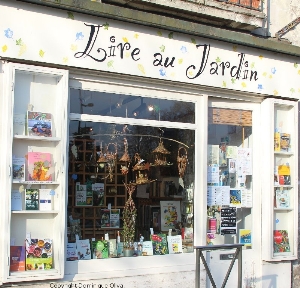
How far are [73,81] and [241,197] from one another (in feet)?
9.84

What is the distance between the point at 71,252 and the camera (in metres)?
6.04

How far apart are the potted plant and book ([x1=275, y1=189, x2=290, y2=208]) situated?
7.35 ft

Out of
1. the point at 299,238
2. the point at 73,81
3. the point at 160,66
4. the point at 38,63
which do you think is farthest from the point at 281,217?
the point at 38,63

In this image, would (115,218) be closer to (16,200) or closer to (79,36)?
(16,200)

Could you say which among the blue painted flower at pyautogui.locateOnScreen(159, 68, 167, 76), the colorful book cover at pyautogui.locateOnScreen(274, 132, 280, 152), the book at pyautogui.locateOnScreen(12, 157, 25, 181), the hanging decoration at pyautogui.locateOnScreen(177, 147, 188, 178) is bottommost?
the book at pyautogui.locateOnScreen(12, 157, 25, 181)

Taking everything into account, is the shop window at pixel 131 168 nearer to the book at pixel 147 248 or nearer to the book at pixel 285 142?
the book at pixel 147 248

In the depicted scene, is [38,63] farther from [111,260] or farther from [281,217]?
[281,217]

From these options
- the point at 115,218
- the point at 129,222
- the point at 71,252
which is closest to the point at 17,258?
the point at 71,252

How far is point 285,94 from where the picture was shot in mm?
7527

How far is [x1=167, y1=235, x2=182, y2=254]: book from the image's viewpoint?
266 inches

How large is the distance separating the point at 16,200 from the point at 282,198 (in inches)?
155

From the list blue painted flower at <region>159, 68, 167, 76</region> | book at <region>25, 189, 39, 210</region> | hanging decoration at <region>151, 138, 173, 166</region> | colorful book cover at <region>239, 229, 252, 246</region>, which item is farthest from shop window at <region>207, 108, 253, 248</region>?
book at <region>25, 189, 39, 210</region>

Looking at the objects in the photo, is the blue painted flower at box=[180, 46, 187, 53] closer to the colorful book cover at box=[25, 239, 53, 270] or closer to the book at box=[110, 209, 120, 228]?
the book at box=[110, 209, 120, 228]

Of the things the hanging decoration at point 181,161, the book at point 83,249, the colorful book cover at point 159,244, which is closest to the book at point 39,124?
the book at point 83,249
